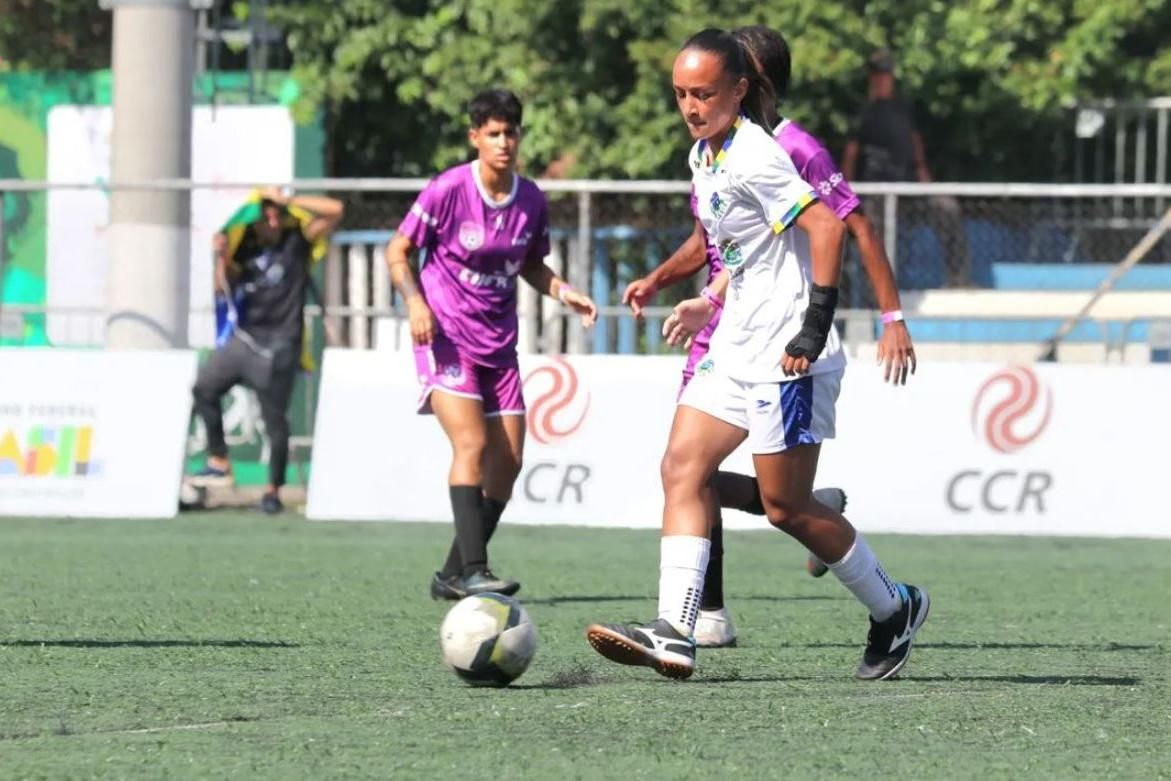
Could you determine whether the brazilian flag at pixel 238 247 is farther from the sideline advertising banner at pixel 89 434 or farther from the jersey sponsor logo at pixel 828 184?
the jersey sponsor logo at pixel 828 184

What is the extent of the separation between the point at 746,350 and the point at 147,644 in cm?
228

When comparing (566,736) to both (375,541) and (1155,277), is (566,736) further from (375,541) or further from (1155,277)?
(1155,277)

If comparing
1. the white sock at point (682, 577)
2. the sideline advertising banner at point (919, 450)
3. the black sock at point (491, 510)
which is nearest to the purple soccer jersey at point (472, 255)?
the black sock at point (491, 510)

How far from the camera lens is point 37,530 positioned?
14273mm

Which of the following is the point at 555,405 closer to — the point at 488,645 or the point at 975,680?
the point at 975,680

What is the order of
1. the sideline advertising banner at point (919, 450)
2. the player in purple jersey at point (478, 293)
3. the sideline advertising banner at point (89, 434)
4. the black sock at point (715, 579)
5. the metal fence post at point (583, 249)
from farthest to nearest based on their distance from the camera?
the metal fence post at point (583, 249)
the sideline advertising banner at point (89, 434)
the sideline advertising banner at point (919, 450)
the player in purple jersey at point (478, 293)
the black sock at point (715, 579)

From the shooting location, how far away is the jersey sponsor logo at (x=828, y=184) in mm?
7102

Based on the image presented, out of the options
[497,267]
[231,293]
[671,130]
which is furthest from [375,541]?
[671,130]

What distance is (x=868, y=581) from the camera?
7.24 m

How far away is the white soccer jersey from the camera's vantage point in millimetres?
6816

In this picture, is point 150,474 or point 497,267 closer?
point 497,267

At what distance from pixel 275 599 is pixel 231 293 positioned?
6.35 metres

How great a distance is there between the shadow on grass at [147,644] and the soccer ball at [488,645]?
126 centimetres

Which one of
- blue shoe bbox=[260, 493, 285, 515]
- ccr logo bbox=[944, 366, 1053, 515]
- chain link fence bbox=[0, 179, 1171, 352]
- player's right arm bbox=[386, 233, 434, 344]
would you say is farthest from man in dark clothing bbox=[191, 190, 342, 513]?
player's right arm bbox=[386, 233, 434, 344]
